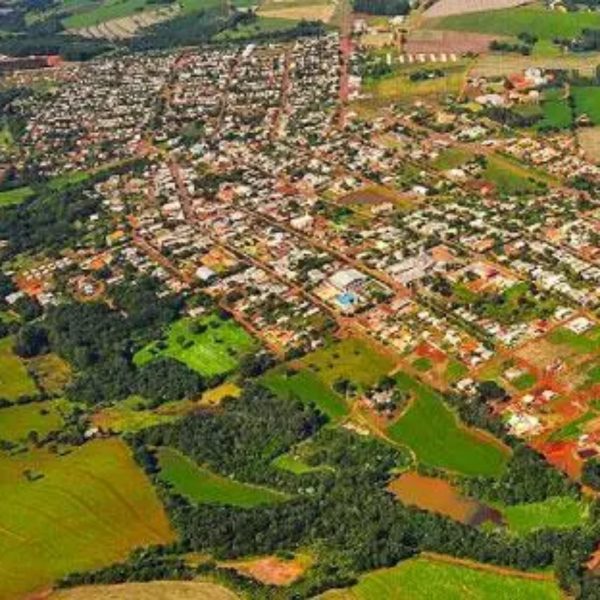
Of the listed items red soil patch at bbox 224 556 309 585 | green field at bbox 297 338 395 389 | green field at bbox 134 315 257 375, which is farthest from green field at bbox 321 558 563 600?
green field at bbox 134 315 257 375

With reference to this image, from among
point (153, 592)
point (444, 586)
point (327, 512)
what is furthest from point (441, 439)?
point (153, 592)

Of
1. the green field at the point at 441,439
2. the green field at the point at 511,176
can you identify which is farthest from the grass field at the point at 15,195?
the green field at the point at 441,439

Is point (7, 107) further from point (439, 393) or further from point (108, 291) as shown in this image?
point (439, 393)

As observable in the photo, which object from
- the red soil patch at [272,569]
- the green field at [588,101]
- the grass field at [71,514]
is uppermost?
the green field at [588,101]

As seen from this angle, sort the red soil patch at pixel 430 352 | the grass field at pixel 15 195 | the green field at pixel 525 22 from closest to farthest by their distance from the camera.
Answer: the red soil patch at pixel 430 352, the grass field at pixel 15 195, the green field at pixel 525 22

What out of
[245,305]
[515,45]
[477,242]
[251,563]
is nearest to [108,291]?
[245,305]

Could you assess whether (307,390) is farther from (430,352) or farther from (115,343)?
(115,343)

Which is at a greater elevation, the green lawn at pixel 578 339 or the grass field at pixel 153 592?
the green lawn at pixel 578 339

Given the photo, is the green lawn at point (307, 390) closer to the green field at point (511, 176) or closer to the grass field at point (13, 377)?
the grass field at point (13, 377)
